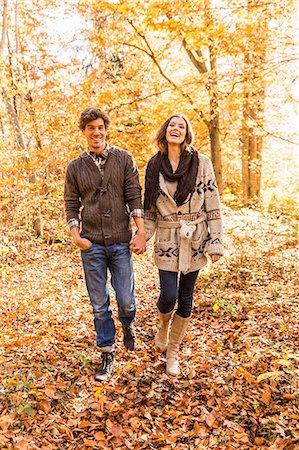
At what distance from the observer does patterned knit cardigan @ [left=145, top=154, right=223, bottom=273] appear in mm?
3332

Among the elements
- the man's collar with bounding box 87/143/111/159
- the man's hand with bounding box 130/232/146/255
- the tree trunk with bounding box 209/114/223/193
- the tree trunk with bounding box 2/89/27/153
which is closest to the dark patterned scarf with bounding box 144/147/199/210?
the man's hand with bounding box 130/232/146/255

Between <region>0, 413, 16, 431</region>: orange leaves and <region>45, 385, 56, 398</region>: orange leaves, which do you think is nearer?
<region>0, 413, 16, 431</region>: orange leaves

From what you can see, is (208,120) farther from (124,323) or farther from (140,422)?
(140,422)

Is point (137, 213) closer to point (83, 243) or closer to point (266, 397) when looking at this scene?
point (83, 243)

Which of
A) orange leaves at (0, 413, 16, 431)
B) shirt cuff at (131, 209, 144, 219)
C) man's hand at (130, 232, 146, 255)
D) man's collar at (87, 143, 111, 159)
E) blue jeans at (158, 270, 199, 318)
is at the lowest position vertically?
orange leaves at (0, 413, 16, 431)

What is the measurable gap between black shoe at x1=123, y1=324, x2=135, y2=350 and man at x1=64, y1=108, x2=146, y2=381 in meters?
0.39

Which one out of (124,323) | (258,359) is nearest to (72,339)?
(124,323)

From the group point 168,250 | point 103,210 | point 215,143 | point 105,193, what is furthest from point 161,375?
point 215,143

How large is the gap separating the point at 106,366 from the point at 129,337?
0.39m

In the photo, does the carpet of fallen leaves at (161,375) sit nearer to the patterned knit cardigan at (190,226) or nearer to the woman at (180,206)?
the woman at (180,206)

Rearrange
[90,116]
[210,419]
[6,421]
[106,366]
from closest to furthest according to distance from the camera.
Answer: [6,421]
[210,419]
[90,116]
[106,366]

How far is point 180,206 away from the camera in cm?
332

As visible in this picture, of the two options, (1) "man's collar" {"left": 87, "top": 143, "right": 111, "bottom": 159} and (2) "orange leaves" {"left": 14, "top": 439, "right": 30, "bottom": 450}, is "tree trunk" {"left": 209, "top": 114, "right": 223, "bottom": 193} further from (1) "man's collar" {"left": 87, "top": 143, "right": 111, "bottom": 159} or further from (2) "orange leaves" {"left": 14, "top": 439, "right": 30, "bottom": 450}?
(2) "orange leaves" {"left": 14, "top": 439, "right": 30, "bottom": 450}

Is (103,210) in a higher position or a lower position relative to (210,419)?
higher
